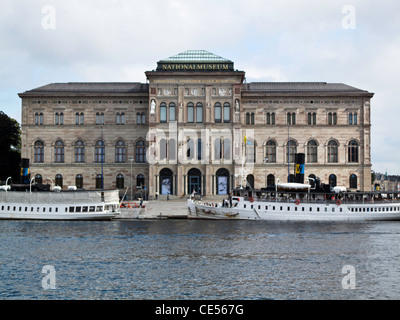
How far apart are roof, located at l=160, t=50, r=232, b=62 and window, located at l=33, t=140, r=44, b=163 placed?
88.3 ft

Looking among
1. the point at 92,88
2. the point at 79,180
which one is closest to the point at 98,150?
the point at 79,180

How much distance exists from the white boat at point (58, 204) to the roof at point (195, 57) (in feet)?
119

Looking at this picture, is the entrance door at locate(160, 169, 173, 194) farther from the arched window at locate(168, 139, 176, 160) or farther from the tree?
the tree

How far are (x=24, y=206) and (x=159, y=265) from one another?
37.0 metres

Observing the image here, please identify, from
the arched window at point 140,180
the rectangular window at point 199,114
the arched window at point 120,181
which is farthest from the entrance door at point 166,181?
the rectangular window at point 199,114

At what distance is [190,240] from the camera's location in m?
51.2

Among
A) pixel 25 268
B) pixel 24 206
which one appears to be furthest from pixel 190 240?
pixel 24 206

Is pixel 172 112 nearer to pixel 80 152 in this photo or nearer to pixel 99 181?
pixel 99 181

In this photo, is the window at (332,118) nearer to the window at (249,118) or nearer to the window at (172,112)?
the window at (249,118)

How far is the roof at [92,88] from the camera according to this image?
335 feet

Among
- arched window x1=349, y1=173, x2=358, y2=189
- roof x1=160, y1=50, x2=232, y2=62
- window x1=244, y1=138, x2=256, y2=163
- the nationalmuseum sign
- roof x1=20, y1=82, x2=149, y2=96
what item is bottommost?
arched window x1=349, y1=173, x2=358, y2=189

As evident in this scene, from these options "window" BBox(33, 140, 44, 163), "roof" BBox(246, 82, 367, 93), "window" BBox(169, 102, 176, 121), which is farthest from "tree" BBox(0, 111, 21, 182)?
"roof" BBox(246, 82, 367, 93)

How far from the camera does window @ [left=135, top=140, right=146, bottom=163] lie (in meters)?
102

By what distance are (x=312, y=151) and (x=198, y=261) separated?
2539 inches
